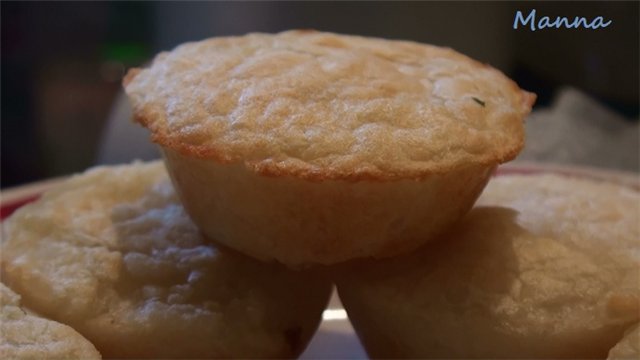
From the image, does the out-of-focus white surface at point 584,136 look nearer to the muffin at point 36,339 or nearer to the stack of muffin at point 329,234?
the stack of muffin at point 329,234

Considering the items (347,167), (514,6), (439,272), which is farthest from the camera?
(514,6)

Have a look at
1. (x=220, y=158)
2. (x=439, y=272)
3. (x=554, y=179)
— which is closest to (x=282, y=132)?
(x=220, y=158)

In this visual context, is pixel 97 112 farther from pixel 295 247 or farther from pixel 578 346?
pixel 578 346

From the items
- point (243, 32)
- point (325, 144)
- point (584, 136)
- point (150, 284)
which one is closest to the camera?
point (325, 144)

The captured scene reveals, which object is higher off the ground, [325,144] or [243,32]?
[325,144]

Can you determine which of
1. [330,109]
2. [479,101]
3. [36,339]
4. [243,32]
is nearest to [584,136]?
[243,32]

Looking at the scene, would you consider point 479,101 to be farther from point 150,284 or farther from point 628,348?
point 150,284
